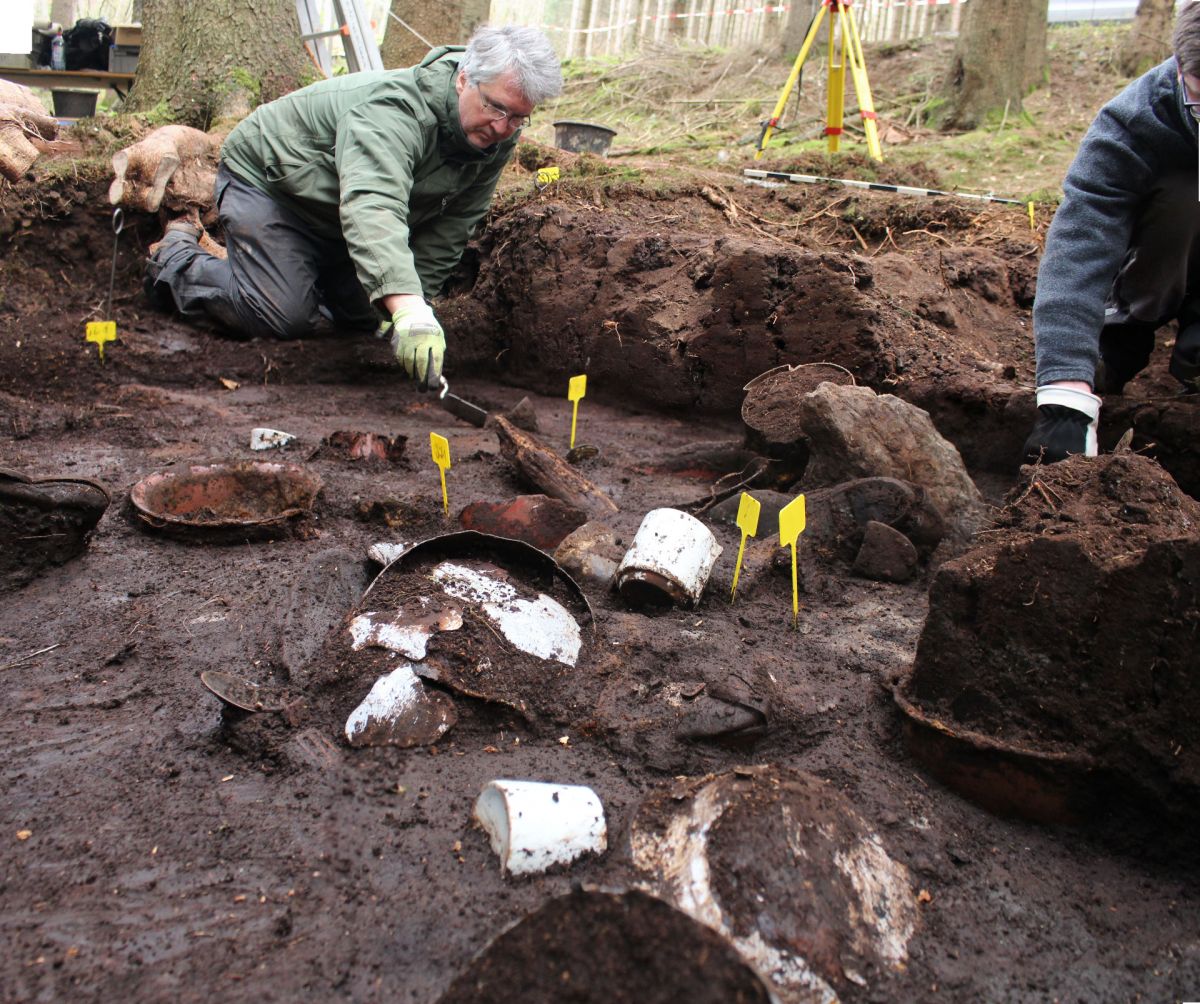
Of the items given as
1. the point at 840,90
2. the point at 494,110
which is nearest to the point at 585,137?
the point at 840,90

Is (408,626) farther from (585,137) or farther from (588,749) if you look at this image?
(585,137)

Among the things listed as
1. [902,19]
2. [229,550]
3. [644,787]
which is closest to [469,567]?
[644,787]

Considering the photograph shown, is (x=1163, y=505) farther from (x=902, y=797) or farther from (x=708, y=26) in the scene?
(x=708, y=26)

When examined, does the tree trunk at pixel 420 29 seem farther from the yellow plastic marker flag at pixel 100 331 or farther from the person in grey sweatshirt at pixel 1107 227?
the person in grey sweatshirt at pixel 1107 227

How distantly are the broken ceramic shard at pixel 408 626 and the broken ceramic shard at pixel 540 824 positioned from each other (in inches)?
20.0

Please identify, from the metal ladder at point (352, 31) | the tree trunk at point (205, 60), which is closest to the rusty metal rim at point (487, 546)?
the tree trunk at point (205, 60)

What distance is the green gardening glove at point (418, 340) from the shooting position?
11.4 feet

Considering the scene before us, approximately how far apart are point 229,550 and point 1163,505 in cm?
253

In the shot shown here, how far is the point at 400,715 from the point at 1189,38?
258cm

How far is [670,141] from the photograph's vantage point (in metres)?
9.31

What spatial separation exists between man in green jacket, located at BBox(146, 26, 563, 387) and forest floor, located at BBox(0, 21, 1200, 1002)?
0.81 metres

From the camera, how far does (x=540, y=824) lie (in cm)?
146

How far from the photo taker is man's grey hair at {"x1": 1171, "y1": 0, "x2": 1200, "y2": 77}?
7.20 feet

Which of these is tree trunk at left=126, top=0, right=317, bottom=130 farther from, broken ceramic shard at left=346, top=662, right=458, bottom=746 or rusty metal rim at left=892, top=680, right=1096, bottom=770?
rusty metal rim at left=892, top=680, right=1096, bottom=770
